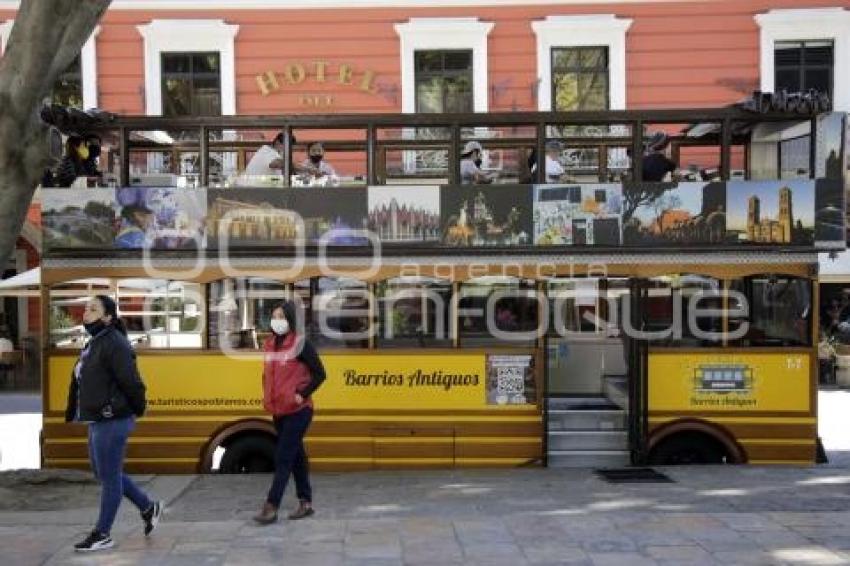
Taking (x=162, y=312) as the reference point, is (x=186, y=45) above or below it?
above

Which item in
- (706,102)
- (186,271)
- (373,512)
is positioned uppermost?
(706,102)

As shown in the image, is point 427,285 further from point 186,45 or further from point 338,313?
point 186,45

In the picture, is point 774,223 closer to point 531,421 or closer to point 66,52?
point 531,421

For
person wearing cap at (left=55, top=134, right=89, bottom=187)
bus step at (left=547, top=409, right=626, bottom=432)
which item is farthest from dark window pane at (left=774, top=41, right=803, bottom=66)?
person wearing cap at (left=55, top=134, right=89, bottom=187)

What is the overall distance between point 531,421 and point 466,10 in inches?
378

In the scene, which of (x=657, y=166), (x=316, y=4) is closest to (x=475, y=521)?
(x=657, y=166)

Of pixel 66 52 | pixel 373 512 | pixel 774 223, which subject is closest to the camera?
pixel 373 512

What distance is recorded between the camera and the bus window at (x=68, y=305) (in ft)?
29.5

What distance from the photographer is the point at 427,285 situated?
9016 mm

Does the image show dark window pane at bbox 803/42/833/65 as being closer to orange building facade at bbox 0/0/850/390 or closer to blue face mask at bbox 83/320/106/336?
orange building facade at bbox 0/0/850/390

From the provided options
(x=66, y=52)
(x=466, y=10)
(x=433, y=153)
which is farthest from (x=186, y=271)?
(x=466, y=10)

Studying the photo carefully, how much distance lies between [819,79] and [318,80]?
8956 millimetres

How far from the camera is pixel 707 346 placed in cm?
911

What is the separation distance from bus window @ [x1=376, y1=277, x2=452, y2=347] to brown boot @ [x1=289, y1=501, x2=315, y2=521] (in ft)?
7.54
